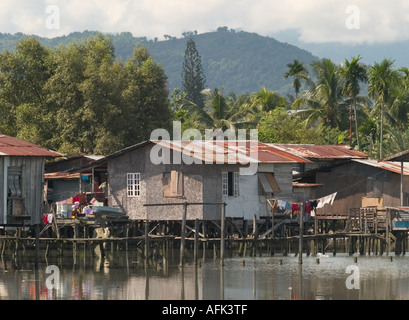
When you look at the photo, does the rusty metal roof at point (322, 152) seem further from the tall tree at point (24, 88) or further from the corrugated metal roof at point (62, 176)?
the tall tree at point (24, 88)

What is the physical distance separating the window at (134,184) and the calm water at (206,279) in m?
3.07

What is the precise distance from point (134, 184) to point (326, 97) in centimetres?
3060

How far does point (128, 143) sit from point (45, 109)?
6.23 m

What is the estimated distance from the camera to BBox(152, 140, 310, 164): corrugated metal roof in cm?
4338

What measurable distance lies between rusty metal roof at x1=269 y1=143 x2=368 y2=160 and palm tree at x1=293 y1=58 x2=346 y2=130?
45.3 feet

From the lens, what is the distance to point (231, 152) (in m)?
45.8

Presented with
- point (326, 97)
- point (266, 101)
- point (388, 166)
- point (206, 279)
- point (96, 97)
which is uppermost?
point (266, 101)

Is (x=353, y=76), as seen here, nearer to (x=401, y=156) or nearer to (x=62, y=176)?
(x=401, y=156)

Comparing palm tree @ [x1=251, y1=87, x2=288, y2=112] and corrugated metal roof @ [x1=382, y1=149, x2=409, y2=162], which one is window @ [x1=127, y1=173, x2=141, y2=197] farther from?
palm tree @ [x1=251, y1=87, x2=288, y2=112]

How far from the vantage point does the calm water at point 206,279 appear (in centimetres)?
3192

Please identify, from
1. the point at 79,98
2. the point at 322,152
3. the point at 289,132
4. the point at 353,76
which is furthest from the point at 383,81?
the point at 79,98

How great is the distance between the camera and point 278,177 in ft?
156
